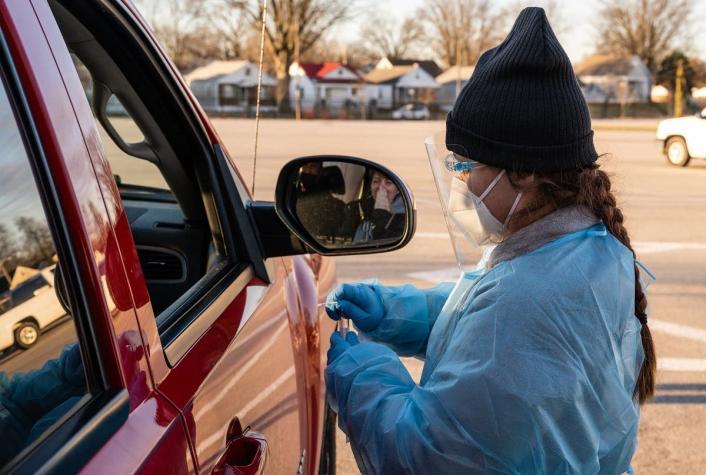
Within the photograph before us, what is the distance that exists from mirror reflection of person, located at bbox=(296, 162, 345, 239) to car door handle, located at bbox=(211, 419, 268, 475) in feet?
2.39

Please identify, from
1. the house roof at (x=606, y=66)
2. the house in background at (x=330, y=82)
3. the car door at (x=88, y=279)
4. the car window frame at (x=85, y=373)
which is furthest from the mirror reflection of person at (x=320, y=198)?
the house roof at (x=606, y=66)

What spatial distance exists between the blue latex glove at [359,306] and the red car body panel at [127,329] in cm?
49

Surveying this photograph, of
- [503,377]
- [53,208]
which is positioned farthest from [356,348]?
[53,208]

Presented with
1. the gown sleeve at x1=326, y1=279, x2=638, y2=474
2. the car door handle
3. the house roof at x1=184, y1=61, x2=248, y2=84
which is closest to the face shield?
the gown sleeve at x1=326, y1=279, x2=638, y2=474

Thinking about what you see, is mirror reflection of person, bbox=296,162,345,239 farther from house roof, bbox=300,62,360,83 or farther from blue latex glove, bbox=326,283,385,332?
house roof, bbox=300,62,360,83

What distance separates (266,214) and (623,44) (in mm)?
105261

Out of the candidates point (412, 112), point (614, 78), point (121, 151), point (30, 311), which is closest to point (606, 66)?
point (614, 78)

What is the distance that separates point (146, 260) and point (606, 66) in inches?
3667

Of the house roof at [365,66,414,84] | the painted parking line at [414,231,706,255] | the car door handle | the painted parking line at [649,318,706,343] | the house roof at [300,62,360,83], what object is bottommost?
the house roof at [365,66,414,84]

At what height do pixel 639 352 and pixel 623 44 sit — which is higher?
pixel 639 352

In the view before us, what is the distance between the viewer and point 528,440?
5.48 ft

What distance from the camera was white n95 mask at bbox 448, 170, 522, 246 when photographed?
1.94 metres

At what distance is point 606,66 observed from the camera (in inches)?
3526

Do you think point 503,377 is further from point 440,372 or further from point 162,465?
point 162,465
